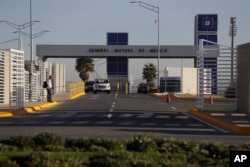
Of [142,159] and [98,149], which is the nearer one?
[142,159]

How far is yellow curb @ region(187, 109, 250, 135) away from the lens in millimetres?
19688

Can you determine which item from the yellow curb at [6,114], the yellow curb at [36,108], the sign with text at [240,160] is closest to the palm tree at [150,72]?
the yellow curb at [36,108]

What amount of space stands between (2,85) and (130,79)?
1946 inches

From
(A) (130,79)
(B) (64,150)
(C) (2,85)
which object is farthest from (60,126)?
(A) (130,79)

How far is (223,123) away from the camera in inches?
883

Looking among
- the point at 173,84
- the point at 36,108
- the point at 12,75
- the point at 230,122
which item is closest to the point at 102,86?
the point at 173,84

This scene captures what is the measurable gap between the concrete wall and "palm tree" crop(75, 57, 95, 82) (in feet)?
234

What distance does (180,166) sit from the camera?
32.2 ft

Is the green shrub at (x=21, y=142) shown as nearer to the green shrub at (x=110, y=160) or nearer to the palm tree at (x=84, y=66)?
the green shrub at (x=110, y=160)

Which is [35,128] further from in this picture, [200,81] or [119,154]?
[200,81]

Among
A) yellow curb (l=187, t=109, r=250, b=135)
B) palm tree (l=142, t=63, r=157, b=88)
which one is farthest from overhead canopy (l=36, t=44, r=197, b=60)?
yellow curb (l=187, t=109, r=250, b=135)

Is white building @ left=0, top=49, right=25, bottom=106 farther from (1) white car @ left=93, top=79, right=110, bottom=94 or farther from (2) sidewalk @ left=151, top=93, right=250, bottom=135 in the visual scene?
(1) white car @ left=93, top=79, right=110, bottom=94

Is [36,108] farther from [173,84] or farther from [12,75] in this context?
[173,84]

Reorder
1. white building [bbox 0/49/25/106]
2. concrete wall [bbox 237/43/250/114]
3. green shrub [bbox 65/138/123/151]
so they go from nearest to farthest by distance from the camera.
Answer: green shrub [bbox 65/138/123/151] → concrete wall [bbox 237/43/250/114] → white building [bbox 0/49/25/106]
